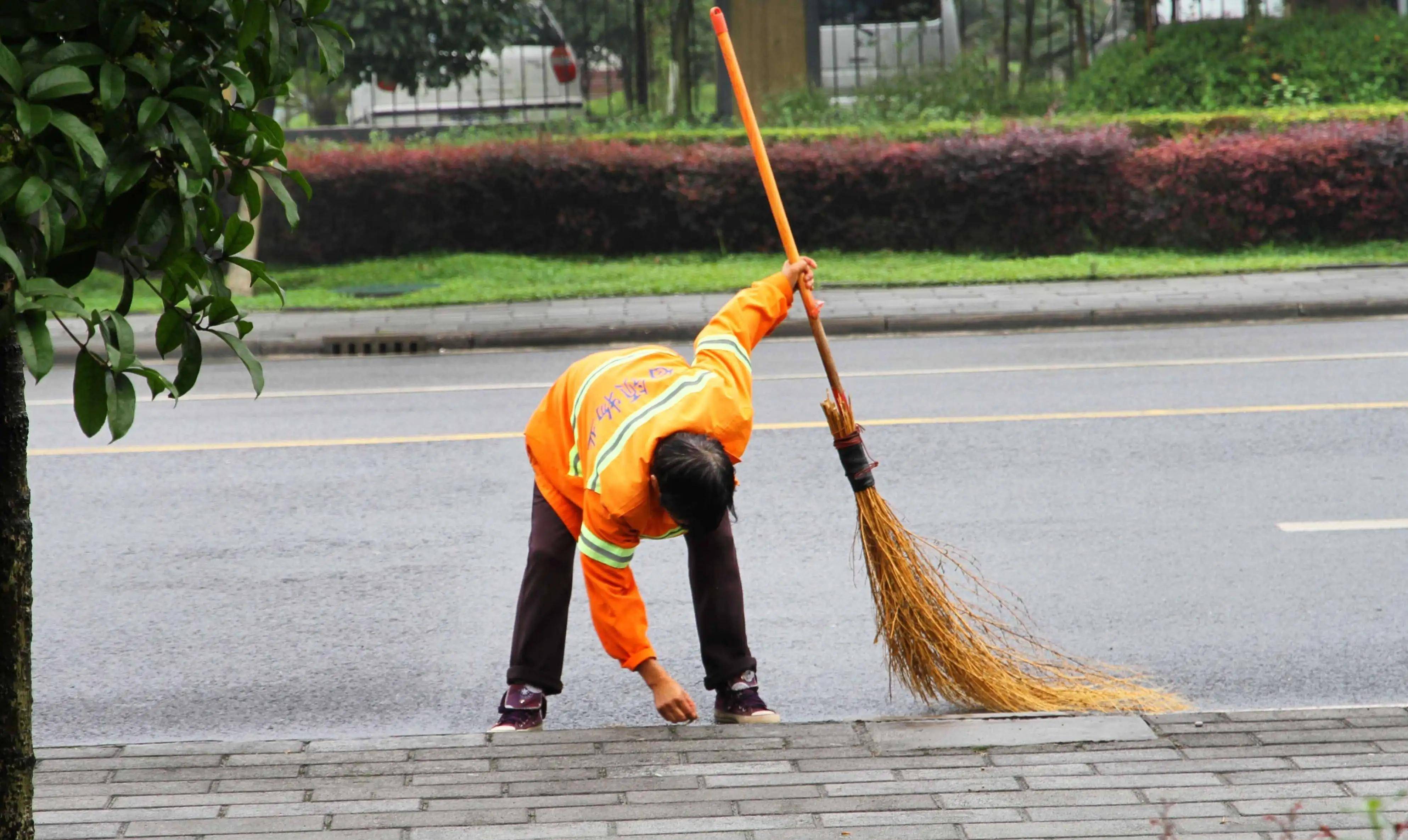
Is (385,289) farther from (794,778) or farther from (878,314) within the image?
(794,778)

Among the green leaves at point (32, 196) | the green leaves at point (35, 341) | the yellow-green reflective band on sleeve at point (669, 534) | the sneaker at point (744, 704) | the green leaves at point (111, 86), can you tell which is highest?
the green leaves at point (111, 86)

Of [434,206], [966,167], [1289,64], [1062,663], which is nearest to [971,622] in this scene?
[1062,663]

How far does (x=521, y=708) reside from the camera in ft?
14.2

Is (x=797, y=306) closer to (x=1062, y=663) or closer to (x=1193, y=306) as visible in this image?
(x=1193, y=306)

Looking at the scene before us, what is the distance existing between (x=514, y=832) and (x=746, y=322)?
1.54 m

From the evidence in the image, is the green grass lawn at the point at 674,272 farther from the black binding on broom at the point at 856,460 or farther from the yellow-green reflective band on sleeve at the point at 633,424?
the yellow-green reflective band on sleeve at the point at 633,424

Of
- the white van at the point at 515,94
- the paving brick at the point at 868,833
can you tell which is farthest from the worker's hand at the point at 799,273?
the white van at the point at 515,94

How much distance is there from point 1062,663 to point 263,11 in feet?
10.5

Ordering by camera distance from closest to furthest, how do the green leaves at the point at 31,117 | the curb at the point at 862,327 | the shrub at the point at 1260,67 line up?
the green leaves at the point at 31,117
the curb at the point at 862,327
the shrub at the point at 1260,67

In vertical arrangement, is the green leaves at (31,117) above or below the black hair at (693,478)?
above

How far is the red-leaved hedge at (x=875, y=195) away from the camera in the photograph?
14844mm

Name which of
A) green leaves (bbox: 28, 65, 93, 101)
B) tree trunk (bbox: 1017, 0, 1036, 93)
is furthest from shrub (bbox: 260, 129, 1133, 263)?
green leaves (bbox: 28, 65, 93, 101)

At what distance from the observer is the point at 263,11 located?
2.32 meters

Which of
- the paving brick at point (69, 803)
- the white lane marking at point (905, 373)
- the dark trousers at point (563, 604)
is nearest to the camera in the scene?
the paving brick at point (69, 803)
